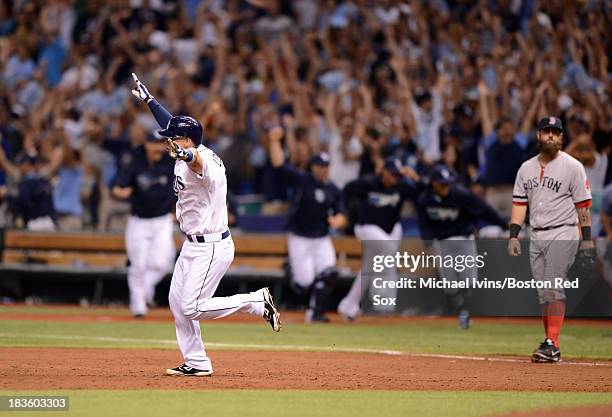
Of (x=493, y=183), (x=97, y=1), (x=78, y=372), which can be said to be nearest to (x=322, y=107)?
(x=493, y=183)

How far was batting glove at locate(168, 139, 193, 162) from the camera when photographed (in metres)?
8.63

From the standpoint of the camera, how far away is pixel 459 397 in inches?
335

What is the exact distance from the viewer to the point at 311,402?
805 centimetres

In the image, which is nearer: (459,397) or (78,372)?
(459,397)

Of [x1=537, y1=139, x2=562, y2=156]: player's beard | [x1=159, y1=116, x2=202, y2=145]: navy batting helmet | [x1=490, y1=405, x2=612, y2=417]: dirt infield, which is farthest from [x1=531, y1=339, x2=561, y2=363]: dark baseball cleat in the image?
[x1=159, y1=116, x2=202, y2=145]: navy batting helmet

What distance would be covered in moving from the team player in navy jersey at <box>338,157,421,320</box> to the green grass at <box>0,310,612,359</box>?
72 cm

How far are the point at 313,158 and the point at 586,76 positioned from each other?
4018 mm

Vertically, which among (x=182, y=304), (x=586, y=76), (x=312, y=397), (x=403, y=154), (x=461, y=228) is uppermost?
(x=586, y=76)

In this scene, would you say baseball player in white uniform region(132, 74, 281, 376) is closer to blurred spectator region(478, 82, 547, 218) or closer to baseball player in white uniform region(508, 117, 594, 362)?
baseball player in white uniform region(508, 117, 594, 362)

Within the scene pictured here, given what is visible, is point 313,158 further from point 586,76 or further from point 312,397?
point 312,397

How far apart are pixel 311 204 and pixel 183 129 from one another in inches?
293

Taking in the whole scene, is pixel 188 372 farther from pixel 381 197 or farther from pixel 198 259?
pixel 381 197

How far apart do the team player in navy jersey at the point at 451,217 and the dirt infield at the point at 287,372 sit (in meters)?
3.98

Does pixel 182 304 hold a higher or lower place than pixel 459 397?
higher
